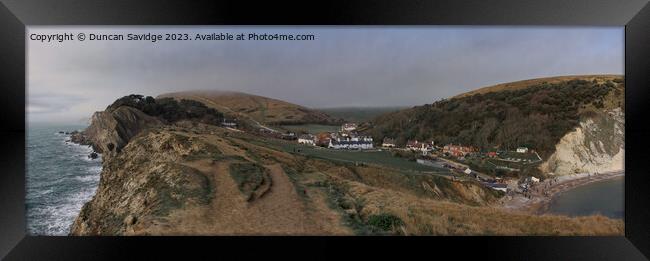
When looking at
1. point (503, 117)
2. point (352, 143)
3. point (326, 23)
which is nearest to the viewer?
point (326, 23)

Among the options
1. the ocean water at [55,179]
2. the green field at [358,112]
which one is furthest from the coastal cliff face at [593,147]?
the ocean water at [55,179]

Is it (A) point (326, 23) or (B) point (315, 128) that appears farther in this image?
(B) point (315, 128)

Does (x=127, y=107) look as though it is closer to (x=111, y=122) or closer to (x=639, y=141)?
(x=111, y=122)

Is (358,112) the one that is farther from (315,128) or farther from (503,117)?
(503,117)

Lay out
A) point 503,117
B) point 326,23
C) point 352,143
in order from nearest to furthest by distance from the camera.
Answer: point 326,23 → point 503,117 → point 352,143

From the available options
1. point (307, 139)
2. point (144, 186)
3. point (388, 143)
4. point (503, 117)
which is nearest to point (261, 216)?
point (307, 139)
